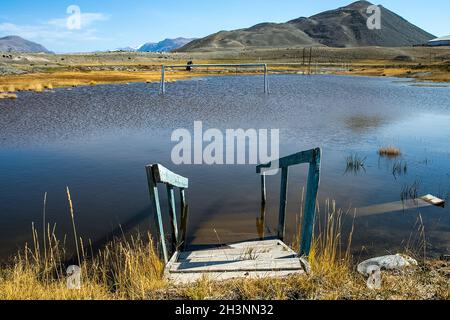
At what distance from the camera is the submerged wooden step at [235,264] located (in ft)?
16.5

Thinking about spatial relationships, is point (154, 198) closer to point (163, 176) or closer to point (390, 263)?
point (163, 176)

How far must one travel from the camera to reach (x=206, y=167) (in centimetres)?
1230

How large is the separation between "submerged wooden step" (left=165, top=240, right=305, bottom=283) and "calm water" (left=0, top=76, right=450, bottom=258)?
4.70 feet

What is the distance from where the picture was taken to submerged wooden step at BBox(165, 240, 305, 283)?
5.02 meters

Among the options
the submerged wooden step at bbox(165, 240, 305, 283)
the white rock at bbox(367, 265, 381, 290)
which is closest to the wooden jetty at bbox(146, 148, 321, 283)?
the submerged wooden step at bbox(165, 240, 305, 283)

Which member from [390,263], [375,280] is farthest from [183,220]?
[375,280]

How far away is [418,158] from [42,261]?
37.0 feet

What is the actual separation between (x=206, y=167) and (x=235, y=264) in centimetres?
695

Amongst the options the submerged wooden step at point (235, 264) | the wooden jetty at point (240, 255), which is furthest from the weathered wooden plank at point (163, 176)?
the submerged wooden step at point (235, 264)

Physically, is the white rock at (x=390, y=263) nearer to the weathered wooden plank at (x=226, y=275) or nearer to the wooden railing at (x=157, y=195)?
the weathered wooden plank at (x=226, y=275)

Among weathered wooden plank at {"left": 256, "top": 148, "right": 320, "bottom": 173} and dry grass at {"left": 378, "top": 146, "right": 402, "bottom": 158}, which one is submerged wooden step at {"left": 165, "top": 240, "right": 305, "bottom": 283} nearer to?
weathered wooden plank at {"left": 256, "top": 148, "right": 320, "bottom": 173}

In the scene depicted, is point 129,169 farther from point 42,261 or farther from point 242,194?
point 42,261

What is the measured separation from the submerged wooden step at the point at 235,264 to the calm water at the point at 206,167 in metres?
1.43

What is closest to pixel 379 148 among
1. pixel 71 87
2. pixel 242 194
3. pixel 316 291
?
pixel 242 194
